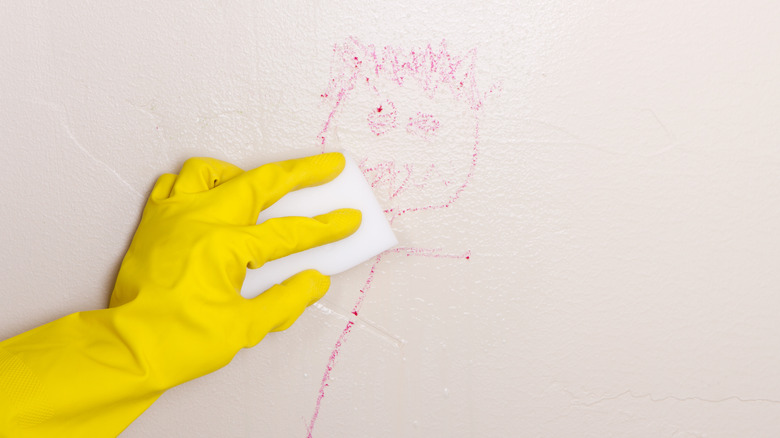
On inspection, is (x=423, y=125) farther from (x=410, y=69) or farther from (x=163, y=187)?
(x=163, y=187)

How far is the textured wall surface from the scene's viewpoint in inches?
38.8

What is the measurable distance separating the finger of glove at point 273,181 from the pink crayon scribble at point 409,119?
59mm

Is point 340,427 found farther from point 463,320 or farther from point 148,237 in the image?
point 148,237

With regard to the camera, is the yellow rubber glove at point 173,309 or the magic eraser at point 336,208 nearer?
the yellow rubber glove at point 173,309

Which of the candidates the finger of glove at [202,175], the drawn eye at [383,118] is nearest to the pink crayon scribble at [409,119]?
the drawn eye at [383,118]

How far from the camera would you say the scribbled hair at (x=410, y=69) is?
99 centimetres

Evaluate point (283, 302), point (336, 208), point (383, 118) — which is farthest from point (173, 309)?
point (383, 118)

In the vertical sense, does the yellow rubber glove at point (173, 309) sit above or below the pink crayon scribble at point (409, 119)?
below

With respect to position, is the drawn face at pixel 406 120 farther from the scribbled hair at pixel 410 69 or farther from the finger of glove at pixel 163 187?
the finger of glove at pixel 163 187

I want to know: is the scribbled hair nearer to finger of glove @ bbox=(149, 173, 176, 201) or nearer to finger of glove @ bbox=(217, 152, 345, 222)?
finger of glove @ bbox=(217, 152, 345, 222)

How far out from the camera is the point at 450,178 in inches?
39.3

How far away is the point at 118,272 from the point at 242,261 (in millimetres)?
260

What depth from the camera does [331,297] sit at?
1.00 metres

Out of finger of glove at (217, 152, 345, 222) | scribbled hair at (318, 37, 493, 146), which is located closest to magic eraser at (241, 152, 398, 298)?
finger of glove at (217, 152, 345, 222)
